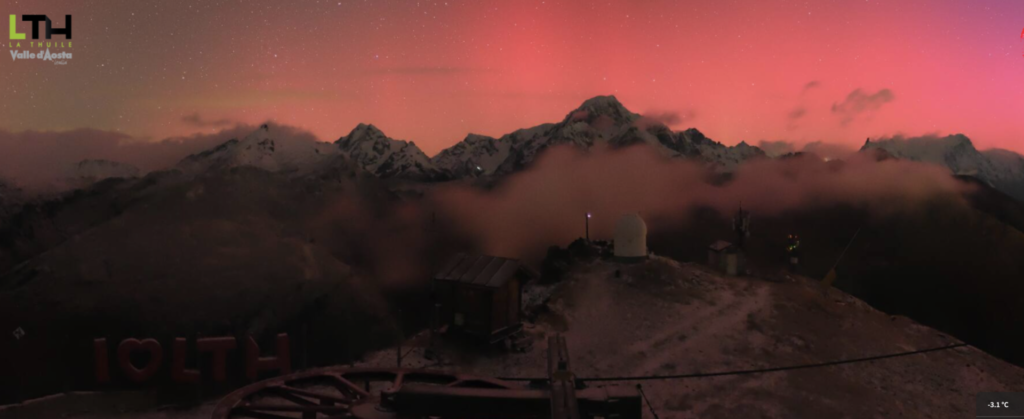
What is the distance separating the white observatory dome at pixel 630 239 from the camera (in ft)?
173

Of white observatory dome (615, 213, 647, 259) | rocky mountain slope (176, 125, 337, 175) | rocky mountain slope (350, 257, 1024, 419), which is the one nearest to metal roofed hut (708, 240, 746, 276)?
rocky mountain slope (350, 257, 1024, 419)

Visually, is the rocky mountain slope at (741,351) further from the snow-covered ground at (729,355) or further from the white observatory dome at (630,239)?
the white observatory dome at (630,239)

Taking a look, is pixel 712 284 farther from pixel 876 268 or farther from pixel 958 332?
pixel 876 268

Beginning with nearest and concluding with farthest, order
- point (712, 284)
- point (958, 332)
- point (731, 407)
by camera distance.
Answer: point (731, 407), point (712, 284), point (958, 332)

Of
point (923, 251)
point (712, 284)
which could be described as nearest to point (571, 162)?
point (923, 251)

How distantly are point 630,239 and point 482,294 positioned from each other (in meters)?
25.5

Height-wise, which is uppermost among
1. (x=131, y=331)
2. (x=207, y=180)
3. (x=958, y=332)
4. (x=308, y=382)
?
(x=207, y=180)

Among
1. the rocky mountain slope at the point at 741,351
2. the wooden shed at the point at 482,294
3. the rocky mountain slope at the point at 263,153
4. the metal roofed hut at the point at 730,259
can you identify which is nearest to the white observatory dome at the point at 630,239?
the rocky mountain slope at the point at 741,351

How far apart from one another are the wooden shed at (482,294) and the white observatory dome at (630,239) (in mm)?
20936

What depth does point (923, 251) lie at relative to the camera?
91.9 meters

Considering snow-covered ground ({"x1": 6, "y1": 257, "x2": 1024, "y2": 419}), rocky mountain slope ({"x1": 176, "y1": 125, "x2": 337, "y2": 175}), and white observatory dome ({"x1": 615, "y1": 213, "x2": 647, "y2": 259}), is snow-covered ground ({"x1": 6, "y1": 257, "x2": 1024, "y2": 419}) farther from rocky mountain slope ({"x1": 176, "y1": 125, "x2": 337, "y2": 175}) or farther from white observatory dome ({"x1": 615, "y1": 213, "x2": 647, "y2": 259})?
rocky mountain slope ({"x1": 176, "y1": 125, "x2": 337, "y2": 175})

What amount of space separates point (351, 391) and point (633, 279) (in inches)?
1332

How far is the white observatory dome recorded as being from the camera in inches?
2080

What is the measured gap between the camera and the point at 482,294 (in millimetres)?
31312
